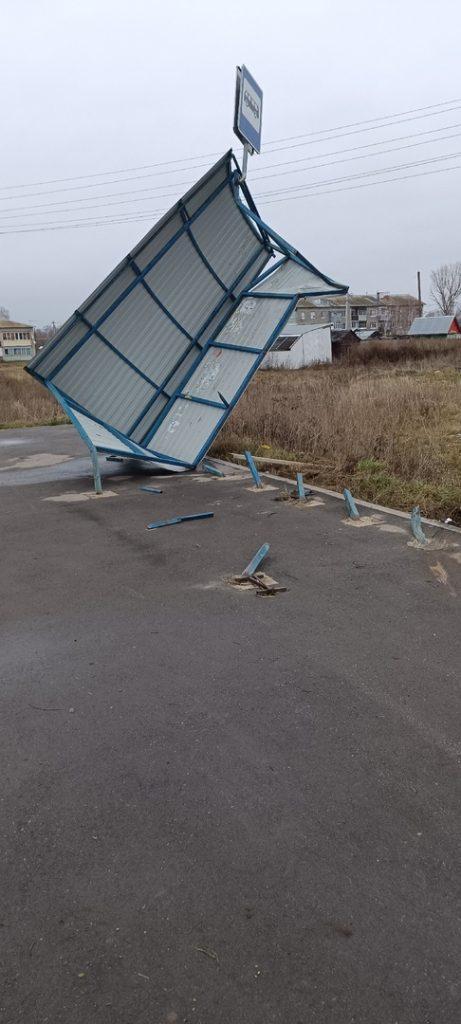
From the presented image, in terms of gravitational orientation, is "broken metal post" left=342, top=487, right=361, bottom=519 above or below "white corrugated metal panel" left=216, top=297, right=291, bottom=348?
below

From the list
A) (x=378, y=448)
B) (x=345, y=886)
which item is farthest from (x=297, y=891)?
(x=378, y=448)

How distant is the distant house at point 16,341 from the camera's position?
317 feet

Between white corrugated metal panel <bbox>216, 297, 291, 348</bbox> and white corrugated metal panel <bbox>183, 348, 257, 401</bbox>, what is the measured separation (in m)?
0.28

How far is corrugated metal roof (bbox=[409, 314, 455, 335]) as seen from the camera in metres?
80.1

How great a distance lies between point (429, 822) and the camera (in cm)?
285

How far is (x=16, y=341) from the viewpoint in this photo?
9831 cm

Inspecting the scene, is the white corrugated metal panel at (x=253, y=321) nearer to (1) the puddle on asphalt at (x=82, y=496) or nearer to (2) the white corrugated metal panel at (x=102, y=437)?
(2) the white corrugated metal panel at (x=102, y=437)

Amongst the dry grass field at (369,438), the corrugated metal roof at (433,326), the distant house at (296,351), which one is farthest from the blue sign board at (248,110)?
the corrugated metal roof at (433,326)

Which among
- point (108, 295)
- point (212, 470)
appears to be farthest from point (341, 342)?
point (212, 470)

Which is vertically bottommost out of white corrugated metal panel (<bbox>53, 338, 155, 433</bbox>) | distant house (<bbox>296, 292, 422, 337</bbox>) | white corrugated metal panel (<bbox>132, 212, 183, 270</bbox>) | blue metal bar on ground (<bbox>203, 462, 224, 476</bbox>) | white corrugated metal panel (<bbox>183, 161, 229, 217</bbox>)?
blue metal bar on ground (<bbox>203, 462, 224, 476</bbox>)

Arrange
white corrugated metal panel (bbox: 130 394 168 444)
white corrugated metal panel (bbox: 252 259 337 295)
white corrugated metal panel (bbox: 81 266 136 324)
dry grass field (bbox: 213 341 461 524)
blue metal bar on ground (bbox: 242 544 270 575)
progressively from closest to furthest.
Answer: blue metal bar on ground (bbox: 242 544 270 575) → dry grass field (bbox: 213 341 461 524) → white corrugated metal panel (bbox: 252 259 337 295) → white corrugated metal panel (bbox: 81 266 136 324) → white corrugated metal panel (bbox: 130 394 168 444)

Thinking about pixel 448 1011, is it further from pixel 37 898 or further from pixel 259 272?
pixel 259 272

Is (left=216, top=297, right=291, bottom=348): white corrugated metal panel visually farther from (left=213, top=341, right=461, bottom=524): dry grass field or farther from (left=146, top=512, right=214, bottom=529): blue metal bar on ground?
(left=146, top=512, right=214, bottom=529): blue metal bar on ground

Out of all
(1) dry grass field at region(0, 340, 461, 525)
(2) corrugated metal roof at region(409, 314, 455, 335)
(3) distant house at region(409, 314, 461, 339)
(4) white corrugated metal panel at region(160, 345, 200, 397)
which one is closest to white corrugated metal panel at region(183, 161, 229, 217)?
(4) white corrugated metal panel at region(160, 345, 200, 397)
